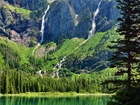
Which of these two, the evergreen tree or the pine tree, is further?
the pine tree

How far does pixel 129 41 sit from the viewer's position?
35.6 metres

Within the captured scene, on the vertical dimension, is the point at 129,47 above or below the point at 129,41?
below

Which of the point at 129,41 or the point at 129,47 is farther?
the point at 129,41

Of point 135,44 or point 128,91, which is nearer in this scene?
point 128,91

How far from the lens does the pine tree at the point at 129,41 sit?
115 ft

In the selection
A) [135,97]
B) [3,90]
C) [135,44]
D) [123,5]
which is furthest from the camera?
[3,90]

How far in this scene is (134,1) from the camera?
3678 centimetres

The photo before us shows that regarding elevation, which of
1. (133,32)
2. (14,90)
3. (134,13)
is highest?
(134,13)

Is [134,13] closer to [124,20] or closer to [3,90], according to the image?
[124,20]

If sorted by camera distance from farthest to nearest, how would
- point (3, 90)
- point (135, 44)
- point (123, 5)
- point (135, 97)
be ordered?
point (3, 90), point (123, 5), point (135, 44), point (135, 97)

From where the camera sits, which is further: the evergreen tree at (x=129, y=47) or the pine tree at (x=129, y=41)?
the pine tree at (x=129, y=41)

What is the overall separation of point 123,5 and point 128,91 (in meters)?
11.8

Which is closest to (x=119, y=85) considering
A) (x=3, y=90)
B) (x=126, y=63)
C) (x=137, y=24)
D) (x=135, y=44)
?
(x=126, y=63)

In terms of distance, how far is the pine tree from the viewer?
115 ft
